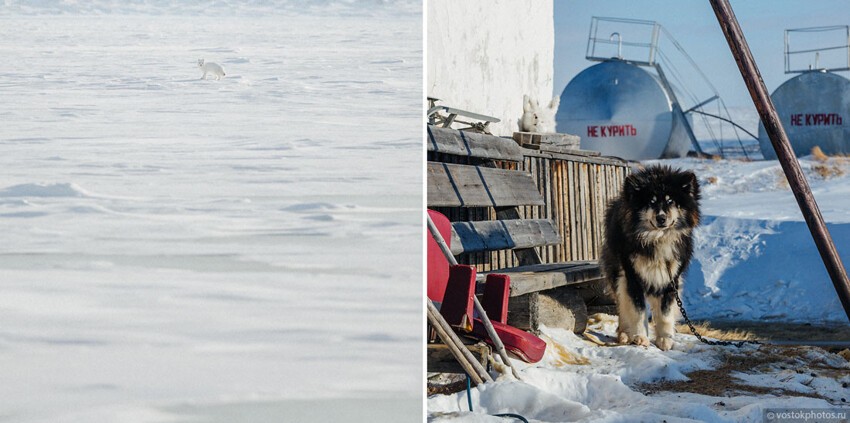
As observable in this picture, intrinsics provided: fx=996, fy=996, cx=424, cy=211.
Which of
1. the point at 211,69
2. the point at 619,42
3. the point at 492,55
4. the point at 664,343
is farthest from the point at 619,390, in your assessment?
the point at 619,42

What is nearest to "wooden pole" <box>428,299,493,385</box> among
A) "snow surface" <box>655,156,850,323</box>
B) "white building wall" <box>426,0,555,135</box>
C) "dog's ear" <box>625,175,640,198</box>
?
"dog's ear" <box>625,175,640,198</box>

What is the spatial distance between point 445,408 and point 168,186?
4.23 feet

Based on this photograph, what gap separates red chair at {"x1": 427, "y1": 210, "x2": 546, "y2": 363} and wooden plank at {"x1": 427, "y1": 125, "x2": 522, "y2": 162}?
2.67ft

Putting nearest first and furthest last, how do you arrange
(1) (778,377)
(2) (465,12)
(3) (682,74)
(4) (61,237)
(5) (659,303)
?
(4) (61,237) < (1) (778,377) < (5) (659,303) < (2) (465,12) < (3) (682,74)

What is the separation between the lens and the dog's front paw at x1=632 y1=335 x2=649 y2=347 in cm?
550

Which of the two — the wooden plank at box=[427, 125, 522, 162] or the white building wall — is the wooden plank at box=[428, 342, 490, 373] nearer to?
the wooden plank at box=[427, 125, 522, 162]

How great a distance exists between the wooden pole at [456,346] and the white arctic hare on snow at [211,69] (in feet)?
3.56

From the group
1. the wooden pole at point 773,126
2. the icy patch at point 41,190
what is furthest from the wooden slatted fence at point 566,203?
the icy patch at point 41,190

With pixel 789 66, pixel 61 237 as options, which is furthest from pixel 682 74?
pixel 61 237

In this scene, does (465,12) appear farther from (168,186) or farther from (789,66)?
(789,66)

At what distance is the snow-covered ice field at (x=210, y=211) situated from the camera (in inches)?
122

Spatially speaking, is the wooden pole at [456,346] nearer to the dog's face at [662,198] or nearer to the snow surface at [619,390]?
the snow surface at [619,390]

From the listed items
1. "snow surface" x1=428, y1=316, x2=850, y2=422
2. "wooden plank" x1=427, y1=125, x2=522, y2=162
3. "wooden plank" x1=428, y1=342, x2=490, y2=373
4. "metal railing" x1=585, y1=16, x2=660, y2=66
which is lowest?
"snow surface" x1=428, y1=316, x2=850, y2=422

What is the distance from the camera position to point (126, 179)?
130 inches
